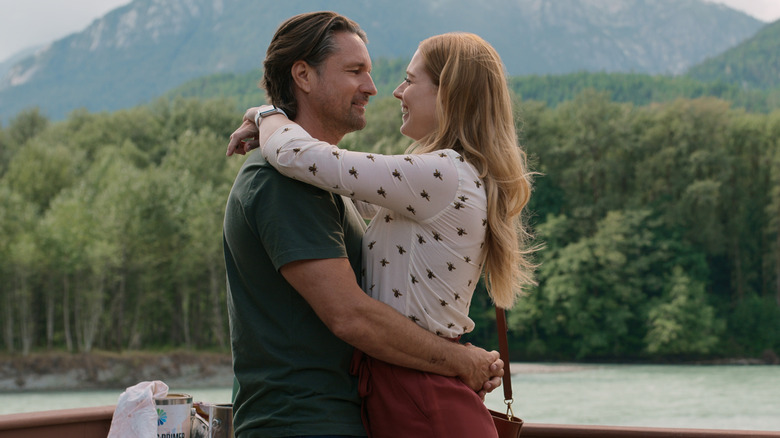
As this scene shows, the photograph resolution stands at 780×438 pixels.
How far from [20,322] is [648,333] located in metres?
27.4

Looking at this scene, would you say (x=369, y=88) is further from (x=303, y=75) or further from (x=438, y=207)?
(x=438, y=207)

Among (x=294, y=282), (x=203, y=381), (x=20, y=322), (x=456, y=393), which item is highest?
(x=294, y=282)

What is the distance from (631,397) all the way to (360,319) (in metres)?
31.4

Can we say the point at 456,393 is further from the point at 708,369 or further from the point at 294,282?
the point at 708,369

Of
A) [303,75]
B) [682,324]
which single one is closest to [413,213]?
[303,75]

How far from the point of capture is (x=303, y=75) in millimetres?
1952

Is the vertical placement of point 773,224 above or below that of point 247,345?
below

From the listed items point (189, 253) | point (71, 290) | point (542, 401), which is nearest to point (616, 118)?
point (542, 401)

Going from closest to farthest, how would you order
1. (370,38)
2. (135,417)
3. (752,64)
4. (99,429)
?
1. (135,417)
2. (99,429)
3. (752,64)
4. (370,38)

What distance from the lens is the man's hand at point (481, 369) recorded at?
1.76m

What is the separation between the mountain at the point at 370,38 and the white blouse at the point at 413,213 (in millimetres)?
149054

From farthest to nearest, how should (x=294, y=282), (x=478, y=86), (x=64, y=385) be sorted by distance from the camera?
(x=64, y=385) → (x=478, y=86) → (x=294, y=282)

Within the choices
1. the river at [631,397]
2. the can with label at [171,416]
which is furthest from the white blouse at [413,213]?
the river at [631,397]

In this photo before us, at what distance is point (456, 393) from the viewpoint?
5.60 feet
